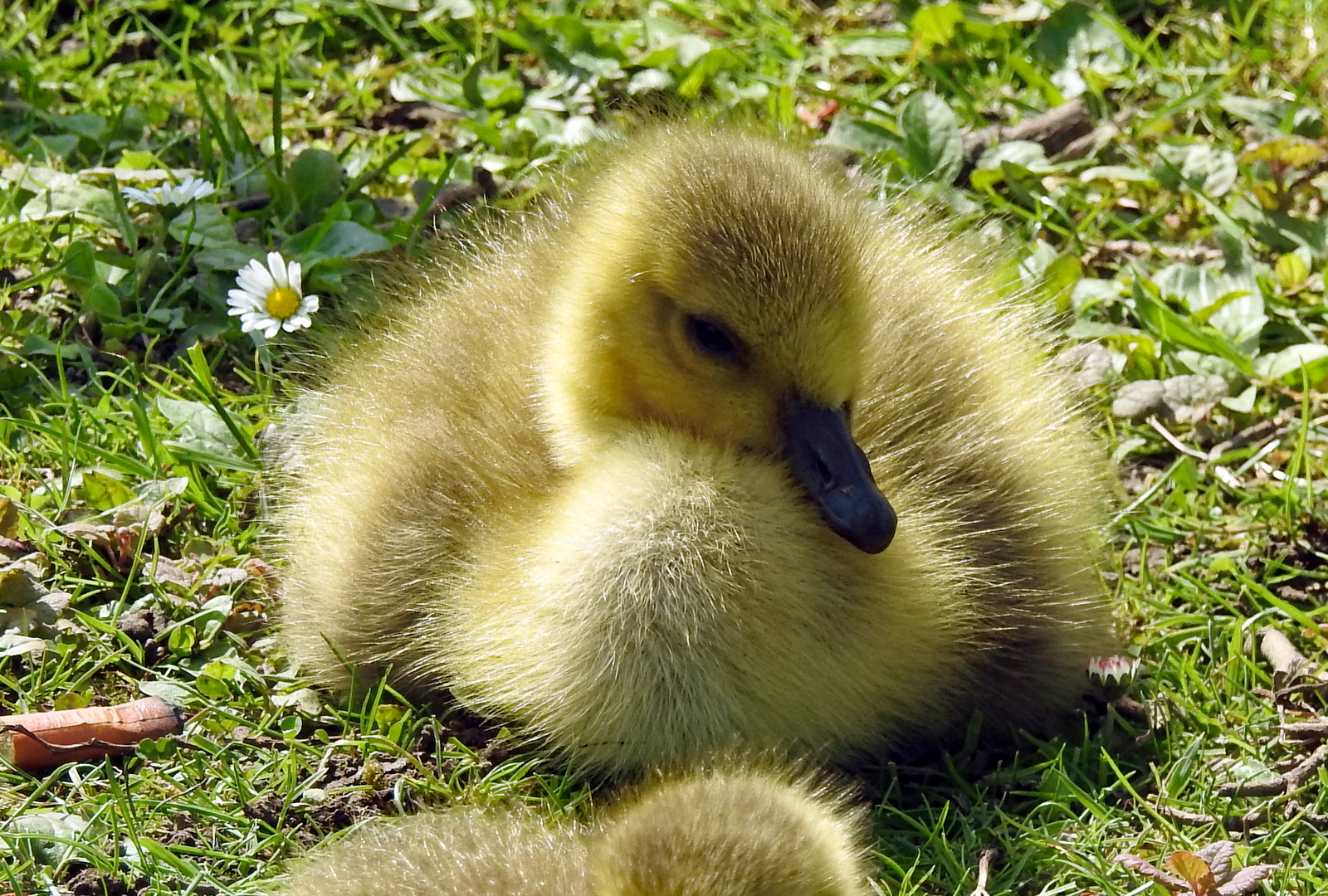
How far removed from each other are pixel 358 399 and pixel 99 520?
0.51 m

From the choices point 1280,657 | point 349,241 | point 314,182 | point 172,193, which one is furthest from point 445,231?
point 1280,657

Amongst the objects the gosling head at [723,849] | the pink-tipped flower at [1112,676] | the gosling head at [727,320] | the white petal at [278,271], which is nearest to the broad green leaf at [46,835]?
the gosling head at [723,849]

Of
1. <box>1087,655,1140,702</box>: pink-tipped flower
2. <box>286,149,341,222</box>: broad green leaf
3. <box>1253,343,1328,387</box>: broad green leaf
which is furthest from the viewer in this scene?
<box>286,149,341,222</box>: broad green leaf

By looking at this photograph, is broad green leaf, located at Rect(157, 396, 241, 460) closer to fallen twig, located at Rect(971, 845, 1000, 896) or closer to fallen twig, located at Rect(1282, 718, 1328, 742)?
fallen twig, located at Rect(971, 845, 1000, 896)

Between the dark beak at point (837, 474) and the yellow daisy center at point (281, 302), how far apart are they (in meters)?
1.21

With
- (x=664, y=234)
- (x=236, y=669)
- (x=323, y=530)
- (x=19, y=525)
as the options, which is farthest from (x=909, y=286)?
(x=19, y=525)

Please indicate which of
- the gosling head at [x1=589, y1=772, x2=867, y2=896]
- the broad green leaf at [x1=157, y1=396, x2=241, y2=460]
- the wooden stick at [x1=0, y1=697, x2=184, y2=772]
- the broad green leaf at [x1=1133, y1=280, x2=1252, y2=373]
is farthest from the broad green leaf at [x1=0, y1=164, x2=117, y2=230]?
the broad green leaf at [x1=1133, y1=280, x2=1252, y2=373]

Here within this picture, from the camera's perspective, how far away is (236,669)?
9.23 feet

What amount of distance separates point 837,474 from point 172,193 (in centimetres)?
175

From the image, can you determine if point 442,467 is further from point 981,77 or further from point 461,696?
point 981,77

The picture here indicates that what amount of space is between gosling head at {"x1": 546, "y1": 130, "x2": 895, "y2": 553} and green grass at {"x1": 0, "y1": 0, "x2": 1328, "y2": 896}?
1.71ft

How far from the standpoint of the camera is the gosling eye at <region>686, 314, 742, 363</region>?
8.41 feet

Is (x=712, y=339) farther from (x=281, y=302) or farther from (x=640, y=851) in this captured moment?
(x=281, y=302)

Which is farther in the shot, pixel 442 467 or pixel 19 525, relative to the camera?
pixel 19 525
